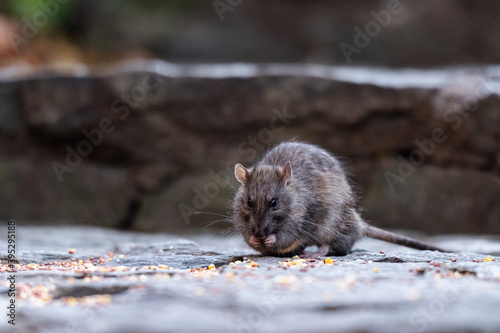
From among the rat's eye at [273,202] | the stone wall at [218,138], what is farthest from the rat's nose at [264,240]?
the stone wall at [218,138]

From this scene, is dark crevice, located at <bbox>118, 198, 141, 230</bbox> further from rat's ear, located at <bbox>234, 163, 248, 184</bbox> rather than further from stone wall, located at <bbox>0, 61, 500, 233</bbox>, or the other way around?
rat's ear, located at <bbox>234, 163, 248, 184</bbox>

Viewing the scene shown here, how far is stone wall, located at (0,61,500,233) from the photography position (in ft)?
33.5

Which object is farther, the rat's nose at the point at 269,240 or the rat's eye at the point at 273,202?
the rat's eye at the point at 273,202

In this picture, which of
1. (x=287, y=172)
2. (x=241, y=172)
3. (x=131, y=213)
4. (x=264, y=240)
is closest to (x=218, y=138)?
(x=131, y=213)

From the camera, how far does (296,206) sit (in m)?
6.05

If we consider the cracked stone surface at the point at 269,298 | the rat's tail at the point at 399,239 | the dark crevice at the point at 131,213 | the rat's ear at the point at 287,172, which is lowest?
the cracked stone surface at the point at 269,298

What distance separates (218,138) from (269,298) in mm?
7592

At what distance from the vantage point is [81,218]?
1126 cm

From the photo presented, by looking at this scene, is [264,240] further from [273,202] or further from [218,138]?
[218,138]

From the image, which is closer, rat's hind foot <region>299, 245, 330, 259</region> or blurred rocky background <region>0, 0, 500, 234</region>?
rat's hind foot <region>299, 245, 330, 259</region>

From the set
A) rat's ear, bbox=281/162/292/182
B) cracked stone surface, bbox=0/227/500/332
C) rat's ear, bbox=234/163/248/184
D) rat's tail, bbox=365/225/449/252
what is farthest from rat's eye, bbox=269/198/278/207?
rat's tail, bbox=365/225/449/252

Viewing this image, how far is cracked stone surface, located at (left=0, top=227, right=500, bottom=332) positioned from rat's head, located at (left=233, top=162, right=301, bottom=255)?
0.53m

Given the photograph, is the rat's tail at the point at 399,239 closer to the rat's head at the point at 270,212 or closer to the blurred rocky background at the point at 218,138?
the rat's head at the point at 270,212

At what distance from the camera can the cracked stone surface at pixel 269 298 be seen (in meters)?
2.91
